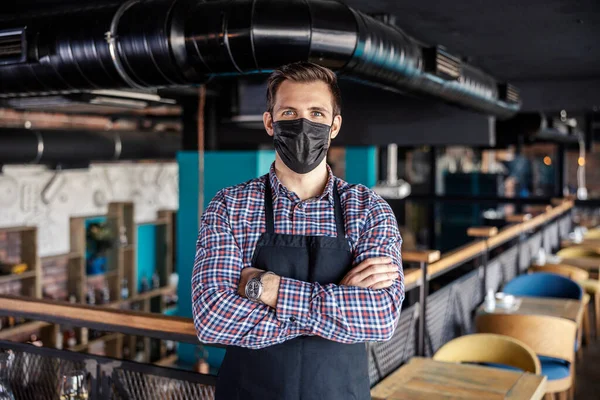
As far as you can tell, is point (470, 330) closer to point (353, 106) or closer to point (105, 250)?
point (353, 106)

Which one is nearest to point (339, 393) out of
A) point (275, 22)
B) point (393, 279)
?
point (393, 279)

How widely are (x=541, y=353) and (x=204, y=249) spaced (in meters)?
2.69

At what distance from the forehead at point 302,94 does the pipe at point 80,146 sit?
15.1ft

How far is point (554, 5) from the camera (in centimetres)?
401

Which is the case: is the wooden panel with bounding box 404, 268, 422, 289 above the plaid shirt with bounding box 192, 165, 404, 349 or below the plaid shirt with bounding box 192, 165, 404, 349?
below

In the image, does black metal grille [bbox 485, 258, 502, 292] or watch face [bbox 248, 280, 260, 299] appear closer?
watch face [bbox 248, 280, 260, 299]

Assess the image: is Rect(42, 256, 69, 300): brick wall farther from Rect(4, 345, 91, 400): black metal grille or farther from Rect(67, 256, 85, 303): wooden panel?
Rect(4, 345, 91, 400): black metal grille

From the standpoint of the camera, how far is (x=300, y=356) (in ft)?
5.61

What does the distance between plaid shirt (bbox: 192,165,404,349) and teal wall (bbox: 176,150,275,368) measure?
12.8ft

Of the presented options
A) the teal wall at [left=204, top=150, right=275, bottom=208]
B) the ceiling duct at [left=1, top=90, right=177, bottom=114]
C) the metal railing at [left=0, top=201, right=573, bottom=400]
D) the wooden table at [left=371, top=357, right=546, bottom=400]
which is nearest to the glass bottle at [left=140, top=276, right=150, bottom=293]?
the teal wall at [left=204, top=150, right=275, bottom=208]

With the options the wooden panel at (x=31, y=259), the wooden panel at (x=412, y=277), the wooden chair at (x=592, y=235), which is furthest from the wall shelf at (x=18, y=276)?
the wooden chair at (x=592, y=235)

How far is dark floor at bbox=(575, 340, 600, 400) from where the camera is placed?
4.62 m

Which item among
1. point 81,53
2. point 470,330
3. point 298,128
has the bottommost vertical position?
point 470,330

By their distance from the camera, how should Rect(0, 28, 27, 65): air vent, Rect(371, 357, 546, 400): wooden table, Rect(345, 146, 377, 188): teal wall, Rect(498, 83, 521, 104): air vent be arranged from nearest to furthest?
Rect(371, 357, 546, 400): wooden table
Rect(0, 28, 27, 65): air vent
Rect(498, 83, 521, 104): air vent
Rect(345, 146, 377, 188): teal wall
